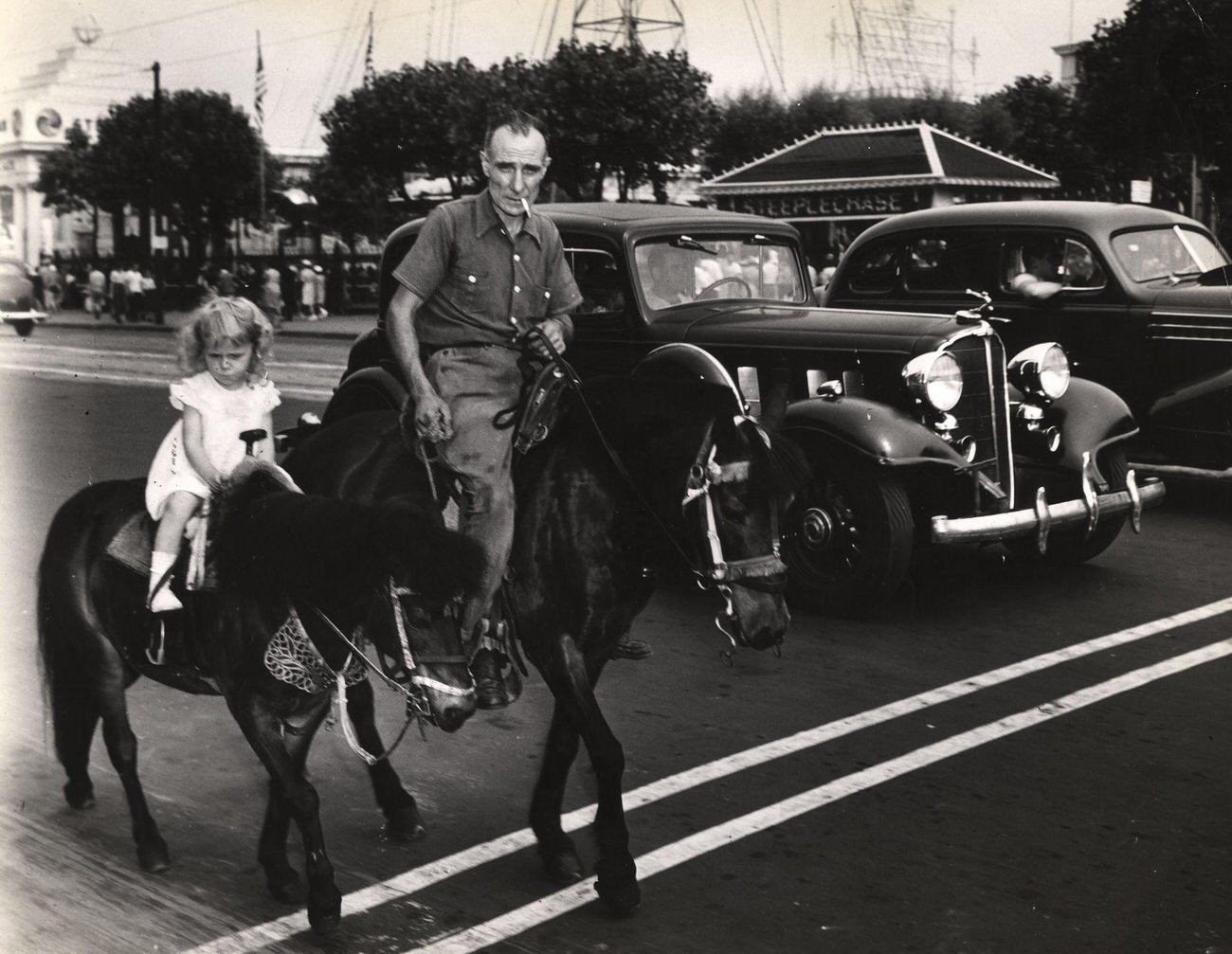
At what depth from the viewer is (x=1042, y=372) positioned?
27.9ft

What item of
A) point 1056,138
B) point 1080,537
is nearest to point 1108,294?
point 1080,537

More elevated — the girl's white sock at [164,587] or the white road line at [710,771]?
the girl's white sock at [164,587]

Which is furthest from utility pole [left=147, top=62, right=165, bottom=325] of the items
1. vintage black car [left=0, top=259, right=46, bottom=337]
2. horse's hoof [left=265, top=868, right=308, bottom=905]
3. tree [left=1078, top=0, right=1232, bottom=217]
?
horse's hoof [left=265, top=868, right=308, bottom=905]

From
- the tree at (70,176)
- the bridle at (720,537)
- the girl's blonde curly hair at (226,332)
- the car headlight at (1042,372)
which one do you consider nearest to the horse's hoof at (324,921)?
the bridle at (720,537)

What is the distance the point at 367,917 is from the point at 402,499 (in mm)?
1335

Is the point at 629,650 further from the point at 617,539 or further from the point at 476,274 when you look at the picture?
the point at 476,274

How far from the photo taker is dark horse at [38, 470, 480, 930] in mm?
3488

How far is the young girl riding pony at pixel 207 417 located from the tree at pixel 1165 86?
6.64m

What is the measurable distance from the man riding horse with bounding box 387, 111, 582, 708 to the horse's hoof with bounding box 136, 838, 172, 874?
1080 mm

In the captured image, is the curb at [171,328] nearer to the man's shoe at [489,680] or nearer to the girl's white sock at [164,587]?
the man's shoe at [489,680]

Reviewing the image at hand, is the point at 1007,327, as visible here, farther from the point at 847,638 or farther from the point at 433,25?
the point at 433,25

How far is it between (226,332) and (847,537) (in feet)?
14.6

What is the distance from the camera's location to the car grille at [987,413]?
317 inches

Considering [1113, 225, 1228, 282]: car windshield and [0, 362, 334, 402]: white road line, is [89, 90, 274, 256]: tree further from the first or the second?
[1113, 225, 1228, 282]: car windshield
